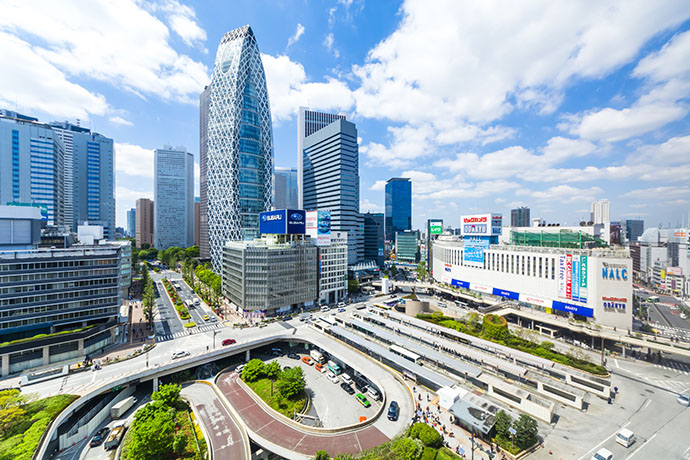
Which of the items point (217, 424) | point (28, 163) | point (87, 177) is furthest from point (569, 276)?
point (87, 177)

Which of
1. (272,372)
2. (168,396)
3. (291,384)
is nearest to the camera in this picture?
(168,396)

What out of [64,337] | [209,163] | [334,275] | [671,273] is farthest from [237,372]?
[671,273]

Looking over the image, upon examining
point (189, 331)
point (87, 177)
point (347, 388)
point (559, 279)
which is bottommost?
point (347, 388)

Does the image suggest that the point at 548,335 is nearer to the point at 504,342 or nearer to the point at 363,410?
the point at 504,342

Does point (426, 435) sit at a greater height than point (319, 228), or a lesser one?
lesser

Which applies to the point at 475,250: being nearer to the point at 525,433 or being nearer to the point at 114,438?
the point at 525,433

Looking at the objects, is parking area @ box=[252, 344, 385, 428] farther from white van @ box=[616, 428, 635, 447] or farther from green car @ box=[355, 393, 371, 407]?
white van @ box=[616, 428, 635, 447]

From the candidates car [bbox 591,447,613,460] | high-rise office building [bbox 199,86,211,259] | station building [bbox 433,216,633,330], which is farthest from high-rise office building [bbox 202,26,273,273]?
car [bbox 591,447,613,460]
